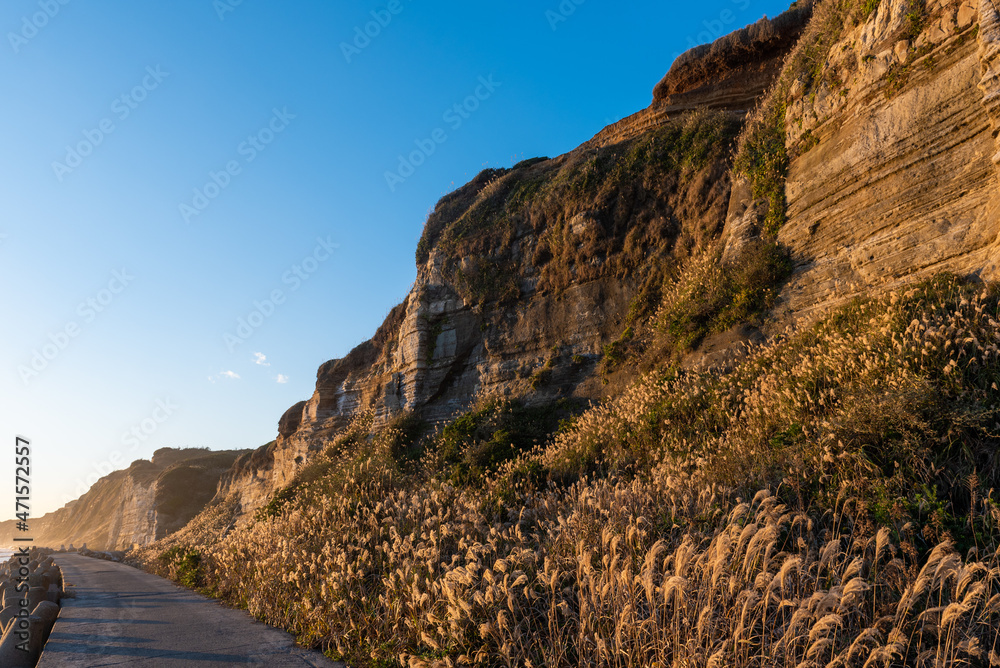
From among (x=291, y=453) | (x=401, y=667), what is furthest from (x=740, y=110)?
(x=291, y=453)

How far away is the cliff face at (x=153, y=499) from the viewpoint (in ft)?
133

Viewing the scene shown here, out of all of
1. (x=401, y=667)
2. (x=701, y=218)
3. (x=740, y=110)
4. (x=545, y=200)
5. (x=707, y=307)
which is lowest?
(x=401, y=667)

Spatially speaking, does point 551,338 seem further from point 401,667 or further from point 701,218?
point 401,667

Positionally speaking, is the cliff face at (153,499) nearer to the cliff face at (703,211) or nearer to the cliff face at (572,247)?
the cliff face at (703,211)

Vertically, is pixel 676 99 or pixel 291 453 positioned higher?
pixel 676 99

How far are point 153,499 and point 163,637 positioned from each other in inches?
1672

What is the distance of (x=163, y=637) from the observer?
713cm

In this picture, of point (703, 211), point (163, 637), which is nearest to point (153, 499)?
point (163, 637)

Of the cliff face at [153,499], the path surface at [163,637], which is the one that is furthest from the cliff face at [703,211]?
the cliff face at [153,499]

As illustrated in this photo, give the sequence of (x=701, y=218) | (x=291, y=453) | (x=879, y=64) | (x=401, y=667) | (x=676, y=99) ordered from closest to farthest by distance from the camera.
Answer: (x=401, y=667), (x=879, y=64), (x=701, y=218), (x=676, y=99), (x=291, y=453)

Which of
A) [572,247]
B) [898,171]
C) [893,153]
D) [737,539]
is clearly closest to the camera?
[737,539]

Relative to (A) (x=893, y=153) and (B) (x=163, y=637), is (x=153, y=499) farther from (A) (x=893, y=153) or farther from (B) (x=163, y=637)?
(A) (x=893, y=153)

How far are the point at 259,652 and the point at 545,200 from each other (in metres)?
16.7

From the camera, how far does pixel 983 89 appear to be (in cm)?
855
